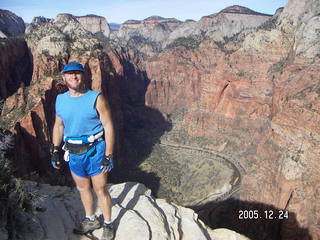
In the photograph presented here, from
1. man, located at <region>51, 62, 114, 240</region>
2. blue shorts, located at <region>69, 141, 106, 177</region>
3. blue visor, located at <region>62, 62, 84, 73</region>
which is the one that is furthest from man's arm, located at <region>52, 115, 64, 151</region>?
blue visor, located at <region>62, 62, 84, 73</region>

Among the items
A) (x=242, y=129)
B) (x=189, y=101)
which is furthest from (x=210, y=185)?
(x=189, y=101)

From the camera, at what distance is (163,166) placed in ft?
206

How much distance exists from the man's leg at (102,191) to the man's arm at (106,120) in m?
0.81

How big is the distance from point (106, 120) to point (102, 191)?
6.67ft

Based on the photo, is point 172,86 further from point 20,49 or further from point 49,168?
point 49,168

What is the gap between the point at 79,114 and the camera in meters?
7.51

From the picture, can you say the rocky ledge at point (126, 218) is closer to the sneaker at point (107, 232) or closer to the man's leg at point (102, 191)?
the sneaker at point (107, 232)

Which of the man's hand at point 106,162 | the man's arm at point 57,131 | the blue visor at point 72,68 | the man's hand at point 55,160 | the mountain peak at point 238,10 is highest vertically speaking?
the mountain peak at point 238,10

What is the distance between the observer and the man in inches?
294

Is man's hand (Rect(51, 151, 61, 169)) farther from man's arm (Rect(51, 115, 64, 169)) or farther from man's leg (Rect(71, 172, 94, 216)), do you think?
man's leg (Rect(71, 172, 94, 216))

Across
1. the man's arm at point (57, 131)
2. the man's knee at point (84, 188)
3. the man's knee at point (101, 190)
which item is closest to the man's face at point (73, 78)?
the man's arm at point (57, 131)

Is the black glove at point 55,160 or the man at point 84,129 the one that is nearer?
the man at point 84,129

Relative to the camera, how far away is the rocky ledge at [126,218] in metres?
8.92
